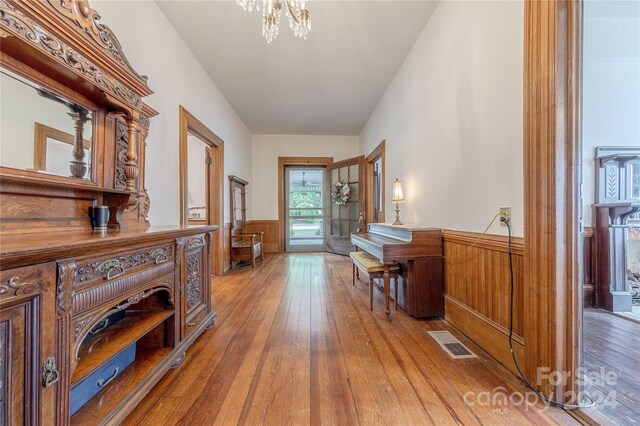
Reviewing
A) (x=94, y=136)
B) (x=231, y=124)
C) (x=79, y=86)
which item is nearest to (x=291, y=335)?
(x=94, y=136)

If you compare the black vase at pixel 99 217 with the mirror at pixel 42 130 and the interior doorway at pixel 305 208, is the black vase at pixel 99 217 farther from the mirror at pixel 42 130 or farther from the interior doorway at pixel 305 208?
the interior doorway at pixel 305 208

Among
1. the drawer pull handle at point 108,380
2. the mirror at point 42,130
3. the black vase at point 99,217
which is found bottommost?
the drawer pull handle at point 108,380

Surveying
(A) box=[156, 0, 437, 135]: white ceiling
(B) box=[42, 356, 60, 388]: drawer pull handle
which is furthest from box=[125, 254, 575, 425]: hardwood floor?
(A) box=[156, 0, 437, 135]: white ceiling

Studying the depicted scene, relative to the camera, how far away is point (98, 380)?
1.18m

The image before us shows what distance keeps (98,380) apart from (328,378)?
45.9 inches

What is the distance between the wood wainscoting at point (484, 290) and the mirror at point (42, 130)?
8.69ft

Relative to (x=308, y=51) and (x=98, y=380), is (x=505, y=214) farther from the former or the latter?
(x=308, y=51)

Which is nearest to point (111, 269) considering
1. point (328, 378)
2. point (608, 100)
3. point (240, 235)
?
point (328, 378)

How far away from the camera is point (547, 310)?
130cm

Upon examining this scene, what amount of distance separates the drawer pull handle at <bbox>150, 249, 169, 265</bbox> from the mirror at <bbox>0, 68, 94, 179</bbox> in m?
0.65

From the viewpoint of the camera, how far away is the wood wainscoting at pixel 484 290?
1.52 m

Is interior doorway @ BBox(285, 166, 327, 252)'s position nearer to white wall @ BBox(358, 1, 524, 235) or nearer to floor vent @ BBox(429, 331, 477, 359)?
white wall @ BBox(358, 1, 524, 235)

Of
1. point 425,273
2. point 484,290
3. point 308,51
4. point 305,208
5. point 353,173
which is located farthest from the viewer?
point 305,208

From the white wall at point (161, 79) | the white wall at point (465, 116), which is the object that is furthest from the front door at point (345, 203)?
the white wall at point (161, 79)
